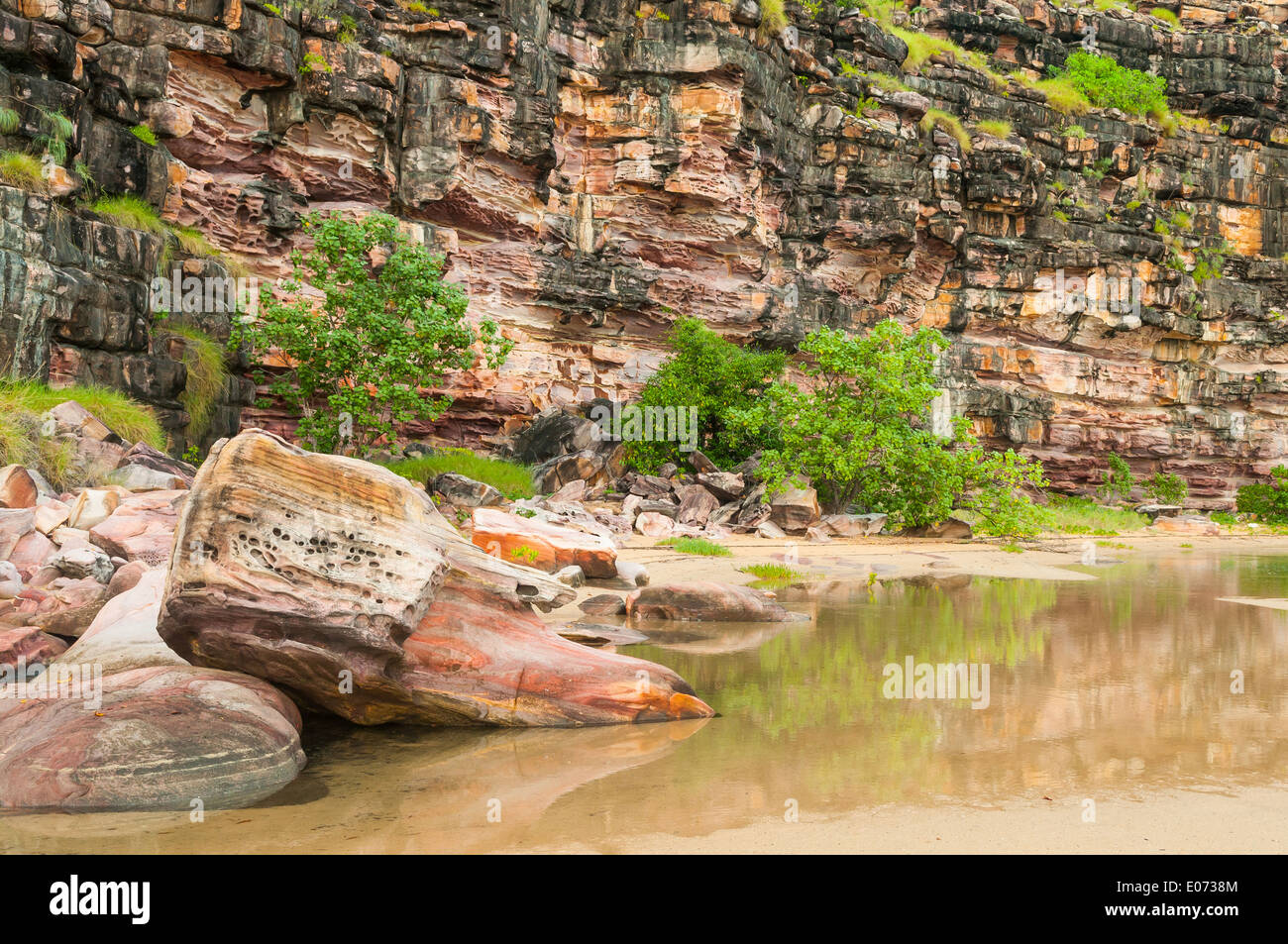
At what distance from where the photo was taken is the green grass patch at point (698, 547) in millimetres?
15145

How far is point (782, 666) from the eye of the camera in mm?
7422

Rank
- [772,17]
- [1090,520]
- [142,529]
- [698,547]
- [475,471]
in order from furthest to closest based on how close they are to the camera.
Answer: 1. [772,17]
2. [1090,520]
3. [475,471]
4. [698,547]
5. [142,529]

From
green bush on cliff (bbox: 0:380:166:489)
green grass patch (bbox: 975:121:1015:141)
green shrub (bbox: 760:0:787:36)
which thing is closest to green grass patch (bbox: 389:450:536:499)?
green bush on cliff (bbox: 0:380:166:489)

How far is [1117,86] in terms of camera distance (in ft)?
125

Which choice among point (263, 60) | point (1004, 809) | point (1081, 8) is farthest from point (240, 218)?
point (1081, 8)

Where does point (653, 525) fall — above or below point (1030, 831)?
below

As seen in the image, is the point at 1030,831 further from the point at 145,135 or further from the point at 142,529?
the point at 145,135

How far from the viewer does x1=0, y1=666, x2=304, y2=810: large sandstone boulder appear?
4258mm

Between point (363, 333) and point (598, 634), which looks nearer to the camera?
point (598, 634)

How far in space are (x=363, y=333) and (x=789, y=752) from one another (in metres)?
15.7

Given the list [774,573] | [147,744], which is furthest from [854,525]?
[147,744]

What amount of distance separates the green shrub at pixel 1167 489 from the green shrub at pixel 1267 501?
3542 mm

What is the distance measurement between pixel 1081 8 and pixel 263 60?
36137mm

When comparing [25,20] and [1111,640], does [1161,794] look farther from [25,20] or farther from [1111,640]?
[25,20]
